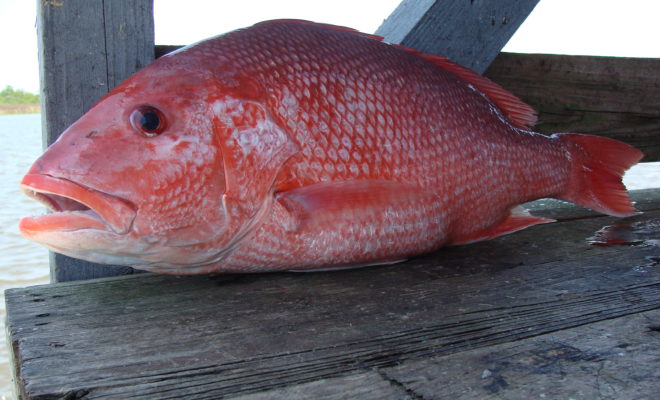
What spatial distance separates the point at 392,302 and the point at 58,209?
73 centimetres

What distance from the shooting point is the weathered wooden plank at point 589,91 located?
2.45m

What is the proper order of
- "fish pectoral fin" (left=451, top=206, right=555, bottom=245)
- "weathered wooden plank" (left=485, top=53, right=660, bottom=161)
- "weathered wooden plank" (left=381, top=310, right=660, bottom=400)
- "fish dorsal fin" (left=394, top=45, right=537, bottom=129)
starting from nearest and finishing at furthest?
"weathered wooden plank" (left=381, top=310, right=660, bottom=400) → "fish pectoral fin" (left=451, top=206, right=555, bottom=245) → "fish dorsal fin" (left=394, top=45, right=537, bottom=129) → "weathered wooden plank" (left=485, top=53, right=660, bottom=161)

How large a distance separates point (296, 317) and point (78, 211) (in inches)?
19.0

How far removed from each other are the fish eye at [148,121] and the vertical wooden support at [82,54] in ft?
1.41

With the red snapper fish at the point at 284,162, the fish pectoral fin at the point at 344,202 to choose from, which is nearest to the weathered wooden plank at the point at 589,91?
the red snapper fish at the point at 284,162

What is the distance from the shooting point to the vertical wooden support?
57.4 inches

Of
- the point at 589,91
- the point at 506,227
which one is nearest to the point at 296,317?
the point at 506,227

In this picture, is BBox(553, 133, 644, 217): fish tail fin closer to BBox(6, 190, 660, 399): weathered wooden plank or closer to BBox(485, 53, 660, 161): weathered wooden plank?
BBox(6, 190, 660, 399): weathered wooden plank

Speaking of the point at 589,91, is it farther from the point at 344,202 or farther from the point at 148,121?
the point at 148,121

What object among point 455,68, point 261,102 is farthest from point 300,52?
point 455,68

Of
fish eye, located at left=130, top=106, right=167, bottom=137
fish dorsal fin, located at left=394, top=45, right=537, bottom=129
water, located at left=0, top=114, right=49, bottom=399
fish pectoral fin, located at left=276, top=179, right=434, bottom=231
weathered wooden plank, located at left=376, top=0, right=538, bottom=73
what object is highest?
weathered wooden plank, located at left=376, top=0, right=538, bottom=73

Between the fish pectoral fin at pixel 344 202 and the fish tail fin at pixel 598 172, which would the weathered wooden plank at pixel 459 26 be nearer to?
the fish tail fin at pixel 598 172

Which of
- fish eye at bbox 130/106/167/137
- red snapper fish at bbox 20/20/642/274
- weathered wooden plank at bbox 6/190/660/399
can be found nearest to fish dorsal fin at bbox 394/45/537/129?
red snapper fish at bbox 20/20/642/274

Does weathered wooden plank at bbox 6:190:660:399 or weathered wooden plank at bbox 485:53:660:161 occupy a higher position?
weathered wooden plank at bbox 485:53:660:161
